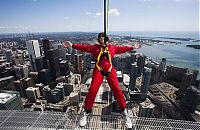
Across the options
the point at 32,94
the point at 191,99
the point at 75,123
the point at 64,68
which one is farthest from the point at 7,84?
the point at 191,99

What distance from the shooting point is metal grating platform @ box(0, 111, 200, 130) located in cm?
217

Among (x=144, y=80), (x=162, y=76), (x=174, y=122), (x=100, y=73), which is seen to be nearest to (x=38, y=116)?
(x=100, y=73)

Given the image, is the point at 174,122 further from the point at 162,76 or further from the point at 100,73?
the point at 162,76

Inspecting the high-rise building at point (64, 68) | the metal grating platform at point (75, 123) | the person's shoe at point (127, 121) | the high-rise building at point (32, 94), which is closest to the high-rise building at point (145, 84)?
the high-rise building at point (32, 94)

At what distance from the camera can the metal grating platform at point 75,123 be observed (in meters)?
2.17

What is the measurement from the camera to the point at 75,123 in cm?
223

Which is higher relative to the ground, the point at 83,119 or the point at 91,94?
the point at 91,94

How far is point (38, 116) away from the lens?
8.37 feet

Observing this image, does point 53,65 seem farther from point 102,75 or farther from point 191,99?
point 102,75

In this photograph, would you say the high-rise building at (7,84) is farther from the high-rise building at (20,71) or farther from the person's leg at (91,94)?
the person's leg at (91,94)

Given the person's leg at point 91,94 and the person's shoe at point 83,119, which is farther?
the person's shoe at point 83,119

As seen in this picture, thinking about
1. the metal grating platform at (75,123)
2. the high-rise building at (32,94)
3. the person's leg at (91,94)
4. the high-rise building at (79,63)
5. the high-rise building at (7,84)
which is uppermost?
the person's leg at (91,94)

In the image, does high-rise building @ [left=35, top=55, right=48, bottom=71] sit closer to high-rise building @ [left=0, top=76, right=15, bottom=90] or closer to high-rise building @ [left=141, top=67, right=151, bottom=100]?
high-rise building @ [left=0, top=76, right=15, bottom=90]

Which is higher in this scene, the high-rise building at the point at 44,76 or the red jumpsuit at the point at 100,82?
the red jumpsuit at the point at 100,82
